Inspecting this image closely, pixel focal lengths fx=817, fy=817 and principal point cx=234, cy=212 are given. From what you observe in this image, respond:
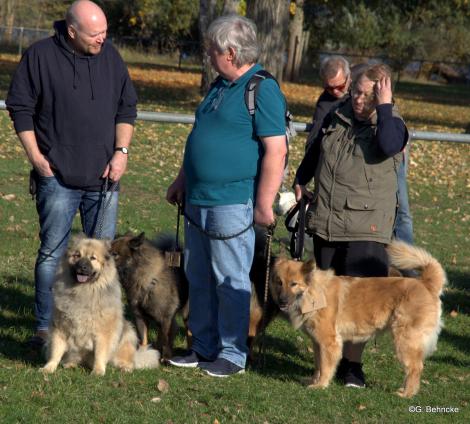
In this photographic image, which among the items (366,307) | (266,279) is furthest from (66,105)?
(366,307)

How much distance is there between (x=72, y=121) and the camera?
19.0ft

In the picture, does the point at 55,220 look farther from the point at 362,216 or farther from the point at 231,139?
the point at 362,216

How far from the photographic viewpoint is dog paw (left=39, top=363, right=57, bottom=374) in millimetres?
5632

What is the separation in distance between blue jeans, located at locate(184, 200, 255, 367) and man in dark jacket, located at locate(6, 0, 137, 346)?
0.74 meters

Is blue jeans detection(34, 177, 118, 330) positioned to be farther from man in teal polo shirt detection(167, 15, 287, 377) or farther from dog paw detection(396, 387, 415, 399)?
dog paw detection(396, 387, 415, 399)

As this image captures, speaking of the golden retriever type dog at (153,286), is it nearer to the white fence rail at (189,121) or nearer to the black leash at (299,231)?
the black leash at (299,231)

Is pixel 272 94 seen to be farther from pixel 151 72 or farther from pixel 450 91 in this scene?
pixel 450 91

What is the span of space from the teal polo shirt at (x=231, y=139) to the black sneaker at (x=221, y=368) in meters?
1.21

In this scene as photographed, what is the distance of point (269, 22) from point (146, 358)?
18487mm

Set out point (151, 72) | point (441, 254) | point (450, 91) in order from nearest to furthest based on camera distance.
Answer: point (441, 254)
point (151, 72)
point (450, 91)

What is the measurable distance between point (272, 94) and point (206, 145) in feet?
1.82

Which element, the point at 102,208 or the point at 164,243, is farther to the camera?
the point at 164,243

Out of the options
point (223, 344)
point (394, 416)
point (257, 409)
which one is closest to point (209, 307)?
point (223, 344)

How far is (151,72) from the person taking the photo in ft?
122
